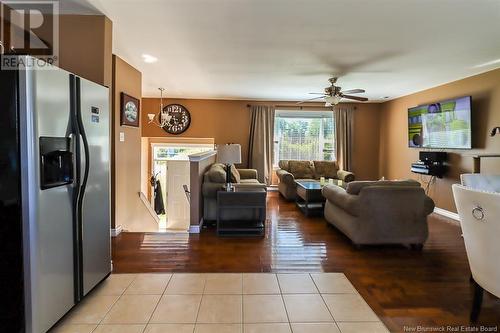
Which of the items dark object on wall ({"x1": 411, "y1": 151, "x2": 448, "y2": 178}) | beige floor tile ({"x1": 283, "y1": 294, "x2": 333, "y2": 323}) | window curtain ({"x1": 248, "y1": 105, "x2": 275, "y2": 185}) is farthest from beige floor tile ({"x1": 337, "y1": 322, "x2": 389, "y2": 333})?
window curtain ({"x1": 248, "y1": 105, "x2": 275, "y2": 185})

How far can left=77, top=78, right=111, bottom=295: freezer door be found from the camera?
2.15 m

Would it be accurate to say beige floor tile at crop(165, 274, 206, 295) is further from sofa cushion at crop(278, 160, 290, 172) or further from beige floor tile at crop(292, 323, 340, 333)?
sofa cushion at crop(278, 160, 290, 172)

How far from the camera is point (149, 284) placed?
2.62 m

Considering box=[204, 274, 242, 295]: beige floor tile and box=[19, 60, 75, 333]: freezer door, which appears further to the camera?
box=[204, 274, 242, 295]: beige floor tile

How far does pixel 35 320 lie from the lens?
171cm

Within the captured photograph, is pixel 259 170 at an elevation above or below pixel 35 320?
above

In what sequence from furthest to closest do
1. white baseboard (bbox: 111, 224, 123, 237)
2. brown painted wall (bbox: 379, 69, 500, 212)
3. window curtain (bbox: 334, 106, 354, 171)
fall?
window curtain (bbox: 334, 106, 354, 171)
brown painted wall (bbox: 379, 69, 500, 212)
white baseboard (bbox: 111, 224, 123, 237)

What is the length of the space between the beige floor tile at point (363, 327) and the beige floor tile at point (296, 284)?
47 centimetres

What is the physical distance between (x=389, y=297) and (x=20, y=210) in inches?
105

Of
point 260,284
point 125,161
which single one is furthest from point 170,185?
point 260,284

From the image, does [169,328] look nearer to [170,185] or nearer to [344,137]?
[170,185]

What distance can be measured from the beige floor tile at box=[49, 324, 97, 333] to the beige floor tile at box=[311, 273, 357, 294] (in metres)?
1.73

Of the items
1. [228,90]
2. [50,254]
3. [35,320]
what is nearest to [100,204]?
[50,254]

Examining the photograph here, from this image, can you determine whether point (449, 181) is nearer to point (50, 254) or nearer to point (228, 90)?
point (228, 90)
